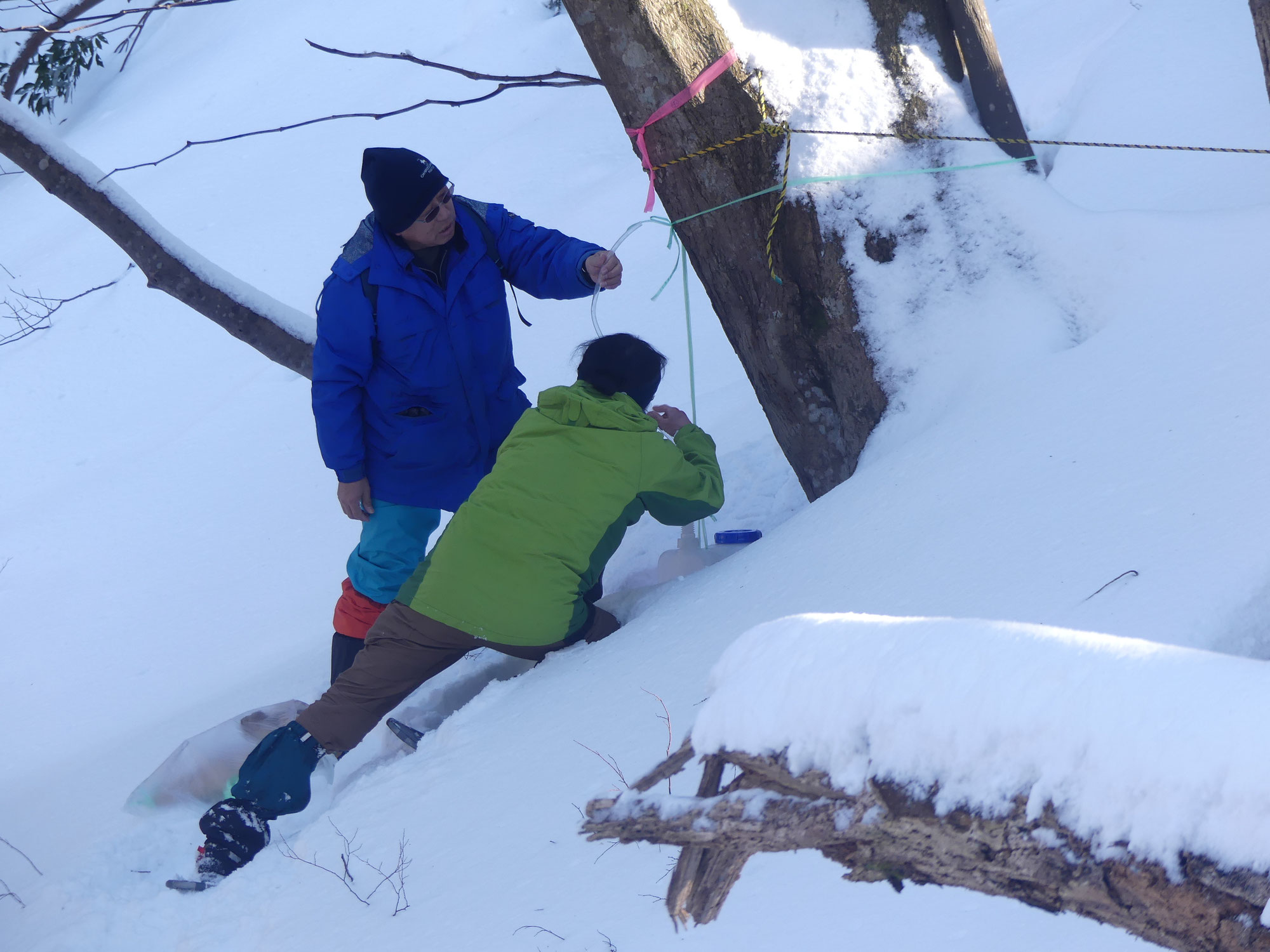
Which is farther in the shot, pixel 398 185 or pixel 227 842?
pixel 398 185

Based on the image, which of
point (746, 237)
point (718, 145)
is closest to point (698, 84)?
point (718, 145)

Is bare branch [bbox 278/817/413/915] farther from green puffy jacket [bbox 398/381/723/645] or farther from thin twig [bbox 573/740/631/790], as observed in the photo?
green puffy jacket [bbox 398/381/723/645]

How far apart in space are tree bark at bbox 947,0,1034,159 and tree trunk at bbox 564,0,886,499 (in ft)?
1.65

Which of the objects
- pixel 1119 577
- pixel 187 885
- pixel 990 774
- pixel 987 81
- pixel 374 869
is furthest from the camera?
pixel 987 81

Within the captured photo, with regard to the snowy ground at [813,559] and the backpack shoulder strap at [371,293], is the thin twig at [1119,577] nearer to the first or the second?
the snowy ground at [813,559]

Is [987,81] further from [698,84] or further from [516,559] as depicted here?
[516,559]

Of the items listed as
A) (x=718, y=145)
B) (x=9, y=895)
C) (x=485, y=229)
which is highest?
(x=485, y=229)

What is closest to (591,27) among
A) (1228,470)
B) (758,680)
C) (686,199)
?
(686,199)

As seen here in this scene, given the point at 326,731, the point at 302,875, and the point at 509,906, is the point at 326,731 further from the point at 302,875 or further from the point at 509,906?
the point at 509,906

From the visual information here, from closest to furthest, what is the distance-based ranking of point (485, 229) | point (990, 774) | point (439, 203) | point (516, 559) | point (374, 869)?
point (990, 774) → point (374, 869) → point (516, 559) → point (439, 203) → point (485, 229)

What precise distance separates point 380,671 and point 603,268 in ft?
3.89

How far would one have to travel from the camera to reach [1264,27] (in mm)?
1919

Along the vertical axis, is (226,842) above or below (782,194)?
below

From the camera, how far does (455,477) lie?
9.34ft
